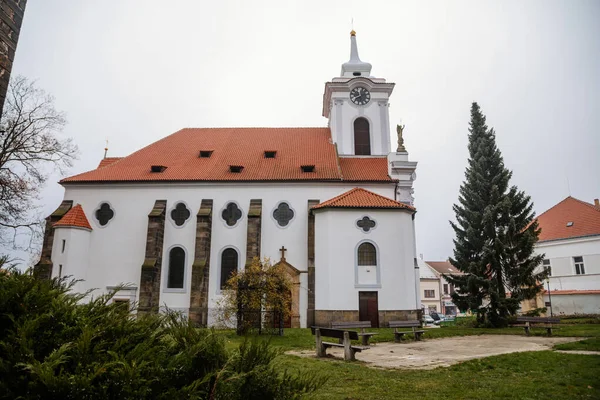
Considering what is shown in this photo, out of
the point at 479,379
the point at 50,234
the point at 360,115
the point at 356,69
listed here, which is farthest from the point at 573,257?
the point at 50,234

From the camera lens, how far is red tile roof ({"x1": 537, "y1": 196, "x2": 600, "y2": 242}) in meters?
33.9

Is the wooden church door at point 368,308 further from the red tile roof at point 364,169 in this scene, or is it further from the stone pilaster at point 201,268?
the stone pilaster at point 201,268

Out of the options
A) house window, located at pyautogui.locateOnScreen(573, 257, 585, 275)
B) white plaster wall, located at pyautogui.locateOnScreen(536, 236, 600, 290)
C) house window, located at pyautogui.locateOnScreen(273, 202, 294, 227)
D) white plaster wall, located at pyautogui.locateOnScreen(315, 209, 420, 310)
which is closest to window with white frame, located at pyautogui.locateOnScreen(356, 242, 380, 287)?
white plaster wall, located at pyautogui.locateOnScreen(315, 209, 420, 310)

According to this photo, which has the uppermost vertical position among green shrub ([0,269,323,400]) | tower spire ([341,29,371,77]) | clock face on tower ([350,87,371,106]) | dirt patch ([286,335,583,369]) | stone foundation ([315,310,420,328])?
tower spire ([341,29,371,77])

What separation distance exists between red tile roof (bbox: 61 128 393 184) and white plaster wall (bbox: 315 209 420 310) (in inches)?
144

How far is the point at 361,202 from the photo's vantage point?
24484mm

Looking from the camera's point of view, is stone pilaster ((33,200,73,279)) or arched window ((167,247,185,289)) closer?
stone pilaster ((33,200,73,279))

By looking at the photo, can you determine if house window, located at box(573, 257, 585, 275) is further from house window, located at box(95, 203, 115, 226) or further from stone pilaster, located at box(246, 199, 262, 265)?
house window, located at box(95, 203, 115, 226)

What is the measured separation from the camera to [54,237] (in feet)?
81.9

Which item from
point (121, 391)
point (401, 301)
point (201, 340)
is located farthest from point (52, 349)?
point (401, 301)

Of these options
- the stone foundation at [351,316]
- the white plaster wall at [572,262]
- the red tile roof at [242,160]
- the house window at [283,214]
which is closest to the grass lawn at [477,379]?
the stone foundation at [351,316]

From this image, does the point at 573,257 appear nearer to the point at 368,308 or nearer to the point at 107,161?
the point at 368,308

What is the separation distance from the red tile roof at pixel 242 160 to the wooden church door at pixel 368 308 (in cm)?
745

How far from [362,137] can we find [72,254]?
20.1 m
